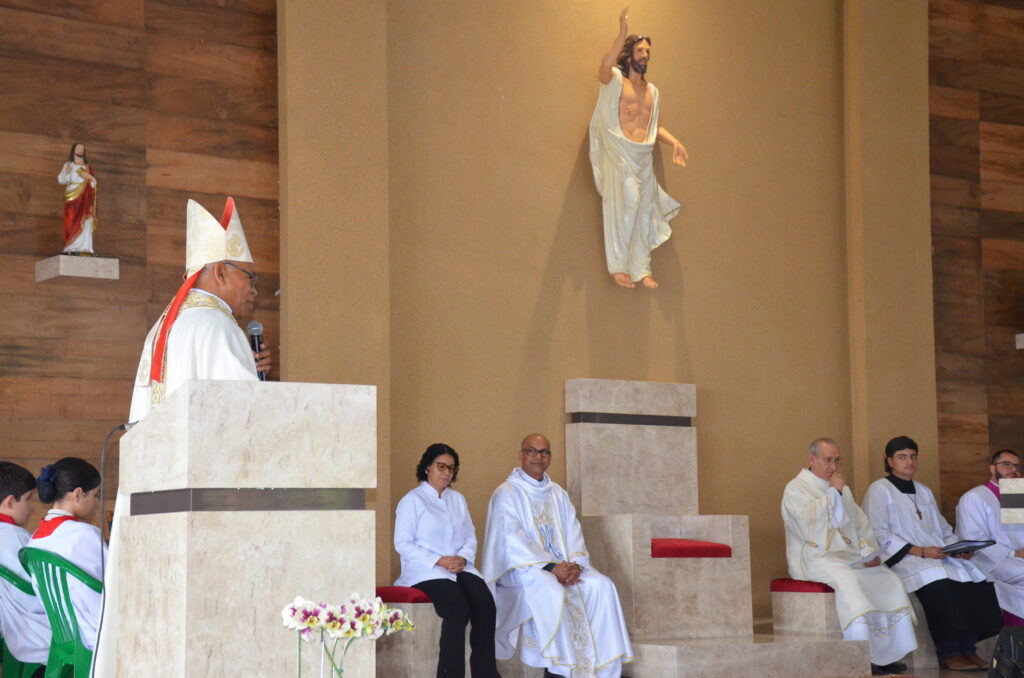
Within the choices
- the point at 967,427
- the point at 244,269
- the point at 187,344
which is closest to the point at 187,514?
Result: the point at 187,344

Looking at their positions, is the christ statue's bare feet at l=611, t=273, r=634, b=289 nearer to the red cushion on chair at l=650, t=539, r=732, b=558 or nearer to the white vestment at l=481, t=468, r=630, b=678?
the white vestment at l=481, t=468, r=630, b=678

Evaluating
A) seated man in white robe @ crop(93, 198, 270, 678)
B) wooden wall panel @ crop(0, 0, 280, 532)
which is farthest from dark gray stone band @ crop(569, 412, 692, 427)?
seated man in white robe @ crop(93, 198, 270, 678)

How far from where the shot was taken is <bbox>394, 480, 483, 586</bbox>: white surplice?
6.78 metres

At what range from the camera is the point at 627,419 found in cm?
834

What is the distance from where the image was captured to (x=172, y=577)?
356cm

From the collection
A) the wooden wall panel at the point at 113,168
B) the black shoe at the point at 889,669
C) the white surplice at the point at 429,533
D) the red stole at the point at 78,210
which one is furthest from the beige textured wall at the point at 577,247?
the black shoe at the point at 889,669

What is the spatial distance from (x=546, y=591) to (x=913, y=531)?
2.94 m

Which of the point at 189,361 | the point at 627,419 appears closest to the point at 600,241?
the point at 627,419

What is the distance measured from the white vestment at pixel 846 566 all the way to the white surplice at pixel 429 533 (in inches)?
87.5

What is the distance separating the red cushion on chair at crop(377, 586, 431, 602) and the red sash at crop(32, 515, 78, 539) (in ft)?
7.17

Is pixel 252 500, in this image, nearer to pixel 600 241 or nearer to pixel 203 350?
pixel 203 350

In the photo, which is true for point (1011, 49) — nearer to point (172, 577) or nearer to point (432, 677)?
point (432, 677)

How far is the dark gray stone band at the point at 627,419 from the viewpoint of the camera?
820cm

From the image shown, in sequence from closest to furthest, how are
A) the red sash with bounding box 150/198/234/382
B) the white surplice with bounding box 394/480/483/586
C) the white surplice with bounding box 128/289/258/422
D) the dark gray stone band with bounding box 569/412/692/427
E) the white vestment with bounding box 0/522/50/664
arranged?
the white surplice with bounding box 128/289/258/422
the red sash with bounding box 150/198/234/382
the white vestment with bounding box 0/522/50/664
the white surplice with bounding box 394/480/483/586
the dark gray stone band with bounding box 569/412/692/427
